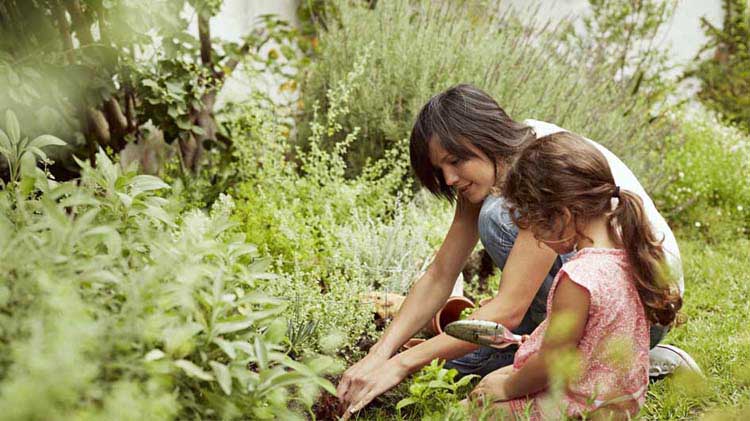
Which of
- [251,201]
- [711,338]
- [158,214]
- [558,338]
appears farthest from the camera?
[251,201]

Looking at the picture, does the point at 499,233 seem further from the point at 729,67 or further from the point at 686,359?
the point at 729,67

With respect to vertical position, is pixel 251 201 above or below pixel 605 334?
below

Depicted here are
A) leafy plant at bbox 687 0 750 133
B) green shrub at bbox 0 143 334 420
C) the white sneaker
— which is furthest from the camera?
leafy plant at bbox 687 0 750 133

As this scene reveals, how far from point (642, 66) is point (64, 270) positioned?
250 inches

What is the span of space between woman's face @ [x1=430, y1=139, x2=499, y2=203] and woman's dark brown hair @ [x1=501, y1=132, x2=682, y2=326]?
38 centimetres

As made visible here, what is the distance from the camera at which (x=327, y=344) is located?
1.97m

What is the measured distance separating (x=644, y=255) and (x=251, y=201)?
6.54ft

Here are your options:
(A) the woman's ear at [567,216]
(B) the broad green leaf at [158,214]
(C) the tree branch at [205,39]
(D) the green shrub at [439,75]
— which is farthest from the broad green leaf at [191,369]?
(C) the tree branch at [205,39]

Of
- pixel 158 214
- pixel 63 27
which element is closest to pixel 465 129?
pixel 158 214

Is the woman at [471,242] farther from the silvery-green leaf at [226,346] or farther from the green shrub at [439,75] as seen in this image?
the green shrub at [439,75]

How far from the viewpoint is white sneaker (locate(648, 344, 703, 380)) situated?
252 centimetres

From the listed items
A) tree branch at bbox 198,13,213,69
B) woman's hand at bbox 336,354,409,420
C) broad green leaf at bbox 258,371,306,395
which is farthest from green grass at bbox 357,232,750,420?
tree branch at bbox 198,13,213,69

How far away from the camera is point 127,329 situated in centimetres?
118

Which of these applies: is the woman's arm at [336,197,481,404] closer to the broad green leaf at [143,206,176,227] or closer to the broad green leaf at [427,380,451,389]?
the broad green leaf at [427,380,451,389]
